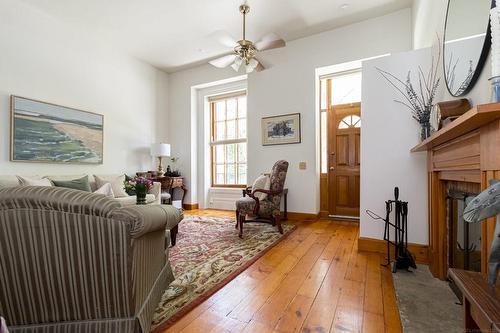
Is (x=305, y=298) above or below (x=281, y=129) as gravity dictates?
below

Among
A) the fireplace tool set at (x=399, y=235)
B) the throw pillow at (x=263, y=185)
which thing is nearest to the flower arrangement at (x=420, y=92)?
the fireplace tool set at (x=399, y=235)

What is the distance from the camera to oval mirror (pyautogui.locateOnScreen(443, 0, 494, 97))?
4.28 feet

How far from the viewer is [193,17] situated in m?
3.77

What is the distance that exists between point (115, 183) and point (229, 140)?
2.48 metres

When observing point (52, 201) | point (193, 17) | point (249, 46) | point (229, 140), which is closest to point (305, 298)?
point (52, 201)

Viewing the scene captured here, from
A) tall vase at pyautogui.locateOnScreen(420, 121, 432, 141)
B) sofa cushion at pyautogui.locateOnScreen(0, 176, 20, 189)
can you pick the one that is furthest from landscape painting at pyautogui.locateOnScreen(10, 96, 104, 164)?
tall vase at pyautogui.locateOnScreen(420, 121, 432, 141)

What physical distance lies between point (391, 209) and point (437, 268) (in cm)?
62

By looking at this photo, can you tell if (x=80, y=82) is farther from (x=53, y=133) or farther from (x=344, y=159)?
(x=344, y=159)

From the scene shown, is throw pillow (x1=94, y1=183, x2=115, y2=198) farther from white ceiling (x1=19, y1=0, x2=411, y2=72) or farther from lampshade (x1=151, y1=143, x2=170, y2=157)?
white ceiling (x1=19, y1=0, x2=411, y2=72)

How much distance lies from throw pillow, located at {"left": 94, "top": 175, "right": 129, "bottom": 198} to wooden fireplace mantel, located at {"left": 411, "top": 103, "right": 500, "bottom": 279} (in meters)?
4.27

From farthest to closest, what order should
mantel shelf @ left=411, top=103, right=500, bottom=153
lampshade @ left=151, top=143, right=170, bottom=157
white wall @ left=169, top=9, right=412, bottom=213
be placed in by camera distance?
1. lampshade @ left=151, top=143, right=170, bottom=157
2. white wall @ left=169, top=9, right=412, bottom=213
3. mantel shelf @ left=411, top=103, right=500, bottom=153

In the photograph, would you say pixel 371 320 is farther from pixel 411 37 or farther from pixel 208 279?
pixel 411 37

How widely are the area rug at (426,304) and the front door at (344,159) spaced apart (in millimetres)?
2317

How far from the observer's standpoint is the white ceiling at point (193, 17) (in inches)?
137
